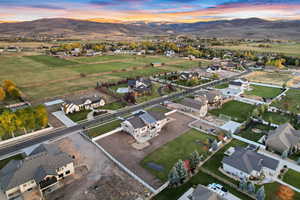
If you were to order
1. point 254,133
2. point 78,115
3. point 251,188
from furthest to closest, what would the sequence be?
point 78,115 → point 254,133 → point 251,188

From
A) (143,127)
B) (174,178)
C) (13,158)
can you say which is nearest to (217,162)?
(174,178)

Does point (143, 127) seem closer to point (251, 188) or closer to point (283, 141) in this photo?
point (251, 188)

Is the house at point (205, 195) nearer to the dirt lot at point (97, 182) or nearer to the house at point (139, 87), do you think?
the dirt lot at point (97, 182)

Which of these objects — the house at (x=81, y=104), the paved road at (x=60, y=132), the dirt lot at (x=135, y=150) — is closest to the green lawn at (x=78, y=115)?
the house at (x=81, y=104)

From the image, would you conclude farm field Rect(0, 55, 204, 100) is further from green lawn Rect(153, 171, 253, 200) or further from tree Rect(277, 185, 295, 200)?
tree Rect(277, 185, 295, 200)

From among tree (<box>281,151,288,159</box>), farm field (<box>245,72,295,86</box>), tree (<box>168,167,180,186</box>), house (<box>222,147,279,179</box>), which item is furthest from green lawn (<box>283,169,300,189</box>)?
farm field (<box>245,72,295,86</box>)
